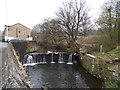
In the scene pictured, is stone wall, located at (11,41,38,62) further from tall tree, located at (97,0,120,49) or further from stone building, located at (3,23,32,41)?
stone building, located at (3,23,32,41)

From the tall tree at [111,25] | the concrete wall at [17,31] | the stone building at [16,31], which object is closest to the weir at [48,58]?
the tall tree at [111,25]

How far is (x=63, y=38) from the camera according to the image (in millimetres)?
22188

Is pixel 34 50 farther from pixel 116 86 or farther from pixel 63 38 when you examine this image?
pixel 116 86

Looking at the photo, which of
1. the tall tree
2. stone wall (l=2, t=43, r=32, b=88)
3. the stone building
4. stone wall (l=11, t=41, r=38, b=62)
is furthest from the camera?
the stone building

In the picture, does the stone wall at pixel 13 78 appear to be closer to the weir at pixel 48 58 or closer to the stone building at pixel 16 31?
the weir at pixel 48 58

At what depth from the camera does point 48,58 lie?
18859mm

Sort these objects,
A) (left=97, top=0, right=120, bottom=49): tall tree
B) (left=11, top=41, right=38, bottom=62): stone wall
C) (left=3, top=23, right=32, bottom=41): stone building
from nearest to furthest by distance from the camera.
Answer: (left=97, top=0, right=120, bottom=49): tall tree
(left=11, top=41, right=38, bottom=62): stone wall
(left=3, top=23, right=32, bottom=41): stone building

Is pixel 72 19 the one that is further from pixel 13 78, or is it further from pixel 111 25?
pixel 13 78

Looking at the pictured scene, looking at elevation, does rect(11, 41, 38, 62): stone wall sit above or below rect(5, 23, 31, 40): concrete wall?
below

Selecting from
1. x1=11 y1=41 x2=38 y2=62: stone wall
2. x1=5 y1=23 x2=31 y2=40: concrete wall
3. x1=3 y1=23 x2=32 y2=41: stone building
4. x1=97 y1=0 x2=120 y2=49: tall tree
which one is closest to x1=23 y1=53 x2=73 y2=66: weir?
x1=11 y1=41 x2=38 y2=62: stone wall

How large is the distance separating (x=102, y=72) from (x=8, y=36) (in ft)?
101

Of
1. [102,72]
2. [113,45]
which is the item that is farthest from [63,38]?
[102,72]

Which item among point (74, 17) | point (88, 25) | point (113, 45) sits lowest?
point (113, 45)

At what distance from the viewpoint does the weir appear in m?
17.6
